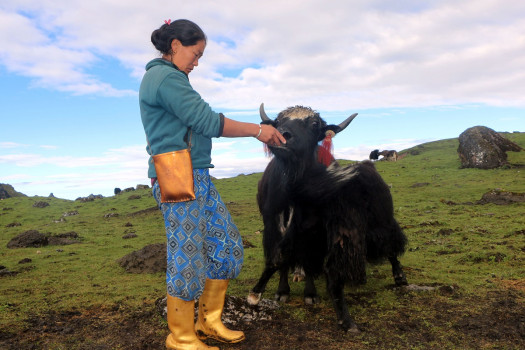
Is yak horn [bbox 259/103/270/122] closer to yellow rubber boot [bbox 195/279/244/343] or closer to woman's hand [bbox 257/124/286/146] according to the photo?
woman's hand [bbox 257/124/286/146]

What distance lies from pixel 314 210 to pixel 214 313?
5.20ft

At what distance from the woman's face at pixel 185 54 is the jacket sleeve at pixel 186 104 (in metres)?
0.21

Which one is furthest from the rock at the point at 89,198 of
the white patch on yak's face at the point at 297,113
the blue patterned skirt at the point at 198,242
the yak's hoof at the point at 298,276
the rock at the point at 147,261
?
the blue patterned skirt at the point at 198,242

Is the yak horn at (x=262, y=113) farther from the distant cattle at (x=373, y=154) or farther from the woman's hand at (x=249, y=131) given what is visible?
the distant cattle at (x=373, y=154)

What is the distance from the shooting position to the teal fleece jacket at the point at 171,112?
9.96 ft

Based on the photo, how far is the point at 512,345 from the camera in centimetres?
362

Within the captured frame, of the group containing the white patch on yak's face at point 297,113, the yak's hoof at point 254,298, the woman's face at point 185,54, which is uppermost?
the woman's face at point 185,54

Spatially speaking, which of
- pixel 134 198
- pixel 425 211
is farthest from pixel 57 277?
pixel 134 198

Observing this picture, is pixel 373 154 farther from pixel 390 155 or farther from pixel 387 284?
pixel 390 155

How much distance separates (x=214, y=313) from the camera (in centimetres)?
374

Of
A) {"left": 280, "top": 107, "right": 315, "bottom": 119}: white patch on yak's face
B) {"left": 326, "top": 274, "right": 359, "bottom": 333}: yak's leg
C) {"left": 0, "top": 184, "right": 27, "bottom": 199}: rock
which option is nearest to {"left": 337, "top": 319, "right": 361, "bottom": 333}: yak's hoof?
{"left": 326, "top": 274, "right": 359, "bottom": 333}: yak's leg

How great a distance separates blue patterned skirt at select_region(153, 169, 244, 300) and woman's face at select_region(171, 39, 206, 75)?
2.99 feet

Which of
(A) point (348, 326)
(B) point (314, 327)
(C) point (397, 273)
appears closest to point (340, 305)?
(A) point (348, 326)

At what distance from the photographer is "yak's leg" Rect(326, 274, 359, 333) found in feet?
13.5
